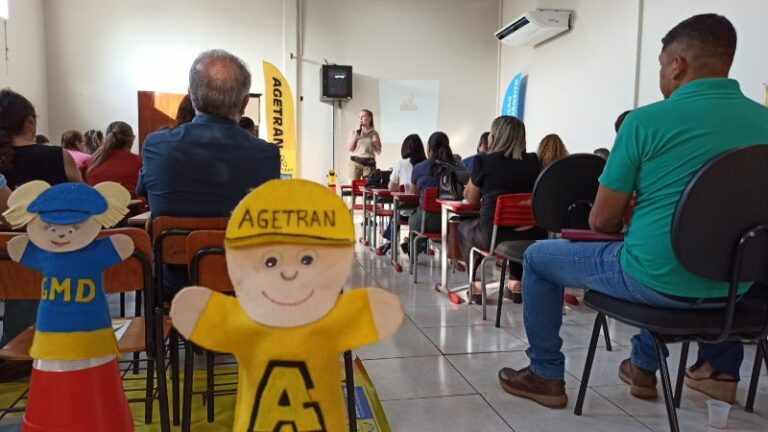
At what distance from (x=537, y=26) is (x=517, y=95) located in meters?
1.39

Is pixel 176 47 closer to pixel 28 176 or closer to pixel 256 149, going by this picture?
pixel 28 176

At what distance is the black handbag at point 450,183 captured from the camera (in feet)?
12.6

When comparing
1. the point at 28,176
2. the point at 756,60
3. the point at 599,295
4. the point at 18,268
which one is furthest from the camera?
the point at 756,60

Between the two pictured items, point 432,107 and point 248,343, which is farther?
point 432,107

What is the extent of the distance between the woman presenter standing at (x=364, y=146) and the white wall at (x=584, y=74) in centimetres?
215

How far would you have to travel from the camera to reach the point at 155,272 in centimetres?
176

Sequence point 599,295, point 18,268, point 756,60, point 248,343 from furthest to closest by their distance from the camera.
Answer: point 756,60, point 599,295, point 18,268, point 248,343

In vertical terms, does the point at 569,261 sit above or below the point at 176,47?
below

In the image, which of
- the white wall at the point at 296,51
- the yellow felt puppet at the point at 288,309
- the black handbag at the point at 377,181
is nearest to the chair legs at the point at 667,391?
the yellow felt puppet at the point at 288,309

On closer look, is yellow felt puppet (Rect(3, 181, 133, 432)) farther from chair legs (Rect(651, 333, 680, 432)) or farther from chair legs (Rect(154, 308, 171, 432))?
chair legs (Rect(651, 333, 680, 432))

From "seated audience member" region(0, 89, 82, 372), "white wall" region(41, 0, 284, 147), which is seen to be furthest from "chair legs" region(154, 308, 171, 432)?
Answer: "white wall" region(41, 0, 284, 147)

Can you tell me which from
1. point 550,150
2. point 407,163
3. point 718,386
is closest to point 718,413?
point 718,386

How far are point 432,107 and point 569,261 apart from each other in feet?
23.4

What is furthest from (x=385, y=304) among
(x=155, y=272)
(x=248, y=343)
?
(x=155, y=272)
